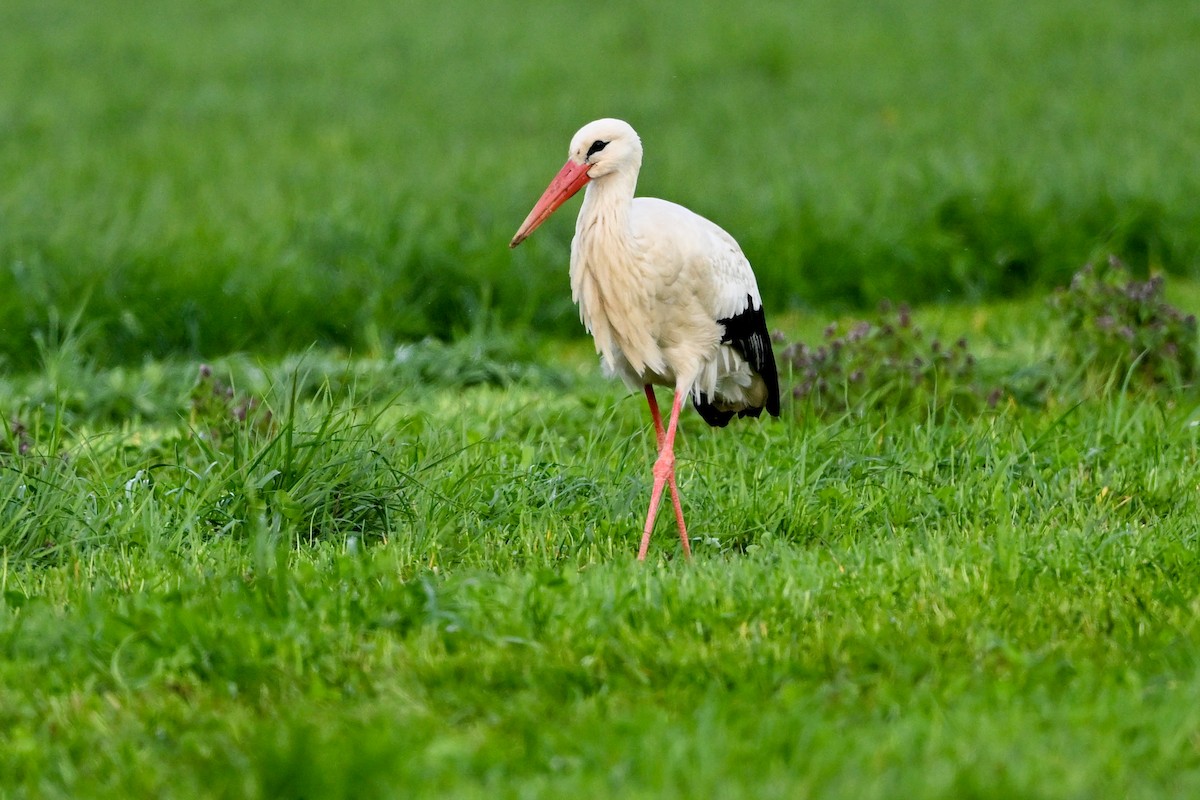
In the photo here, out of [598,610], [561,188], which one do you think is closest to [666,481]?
[561,188]

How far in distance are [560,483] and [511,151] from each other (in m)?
7.04

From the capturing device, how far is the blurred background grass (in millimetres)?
8164

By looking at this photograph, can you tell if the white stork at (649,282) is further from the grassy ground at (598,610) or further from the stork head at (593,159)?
the grassy ground at (598,610)

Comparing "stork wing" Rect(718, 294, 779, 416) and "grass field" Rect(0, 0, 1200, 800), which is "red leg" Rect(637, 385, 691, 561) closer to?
"grass field" Rect(0, 0, 1200, 800)

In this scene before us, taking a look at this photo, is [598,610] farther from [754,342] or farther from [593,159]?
[754,342]

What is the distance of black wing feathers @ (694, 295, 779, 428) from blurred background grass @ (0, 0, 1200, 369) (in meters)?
2.59

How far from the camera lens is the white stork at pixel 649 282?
15.1 feet

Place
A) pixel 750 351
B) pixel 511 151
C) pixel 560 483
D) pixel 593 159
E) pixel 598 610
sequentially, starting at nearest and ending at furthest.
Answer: pixel 598 610, pixel 593 159, pixel 560 483, pixel 750 351, pixel 511 151

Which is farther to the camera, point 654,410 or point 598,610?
point 654,410

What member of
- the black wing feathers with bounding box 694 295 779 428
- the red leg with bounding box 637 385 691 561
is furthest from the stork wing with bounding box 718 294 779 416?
the red leg with bounding box 637 385 691 561

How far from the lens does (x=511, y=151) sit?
1148cm

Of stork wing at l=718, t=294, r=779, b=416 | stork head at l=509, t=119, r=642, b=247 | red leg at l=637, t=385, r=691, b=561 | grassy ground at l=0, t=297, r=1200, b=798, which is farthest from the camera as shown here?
stork wing at l=718, t=294, r=779, b=416

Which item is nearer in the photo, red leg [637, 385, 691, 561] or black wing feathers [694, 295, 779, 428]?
red leg [637, 385, 691, 561]

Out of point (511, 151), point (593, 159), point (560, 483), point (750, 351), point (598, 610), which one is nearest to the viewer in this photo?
point (598, 610)
